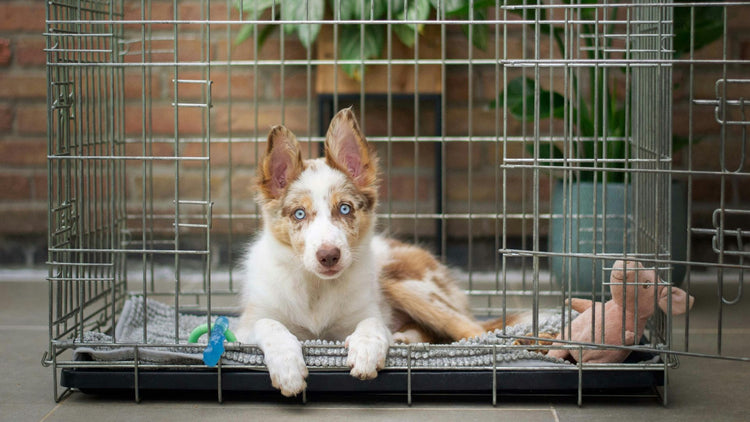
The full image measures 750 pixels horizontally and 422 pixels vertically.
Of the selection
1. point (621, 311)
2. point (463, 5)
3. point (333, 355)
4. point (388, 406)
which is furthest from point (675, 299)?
point (463, 5)

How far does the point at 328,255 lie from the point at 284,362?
1.00 feet

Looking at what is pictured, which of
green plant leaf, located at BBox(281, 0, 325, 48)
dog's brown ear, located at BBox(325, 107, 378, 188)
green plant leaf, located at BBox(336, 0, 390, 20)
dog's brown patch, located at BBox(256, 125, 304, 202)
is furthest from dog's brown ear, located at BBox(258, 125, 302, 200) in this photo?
green plant leaf, located at BBox(336, 0, 390, 20)

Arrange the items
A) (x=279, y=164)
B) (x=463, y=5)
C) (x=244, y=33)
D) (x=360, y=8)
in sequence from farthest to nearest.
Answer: (x=244, y=33) < (x=360, y=8) < (x=463, y=5) < (x=279, y=164)

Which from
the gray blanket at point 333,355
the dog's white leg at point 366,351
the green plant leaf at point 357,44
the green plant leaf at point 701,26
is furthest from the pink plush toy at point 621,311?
the green plant leaf at point 357,44

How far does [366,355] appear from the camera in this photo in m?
2.32

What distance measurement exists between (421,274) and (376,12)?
1.27 meters

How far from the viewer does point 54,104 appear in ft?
8.05

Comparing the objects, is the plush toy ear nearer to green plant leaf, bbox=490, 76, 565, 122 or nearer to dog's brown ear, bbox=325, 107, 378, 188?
dog's brown ear, bbox=325, 107, 378, 188

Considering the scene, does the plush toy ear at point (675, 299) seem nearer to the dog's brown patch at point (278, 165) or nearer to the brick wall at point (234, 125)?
the dog's brown patch at point (278, 165)

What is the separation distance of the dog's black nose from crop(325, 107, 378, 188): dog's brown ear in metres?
0.28

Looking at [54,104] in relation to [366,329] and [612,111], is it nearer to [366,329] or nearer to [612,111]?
[366,329]

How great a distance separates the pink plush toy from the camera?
239cm

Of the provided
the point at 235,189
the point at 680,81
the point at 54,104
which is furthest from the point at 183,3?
the point at 680,81

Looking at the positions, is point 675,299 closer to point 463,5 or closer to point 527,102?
point 527,102
